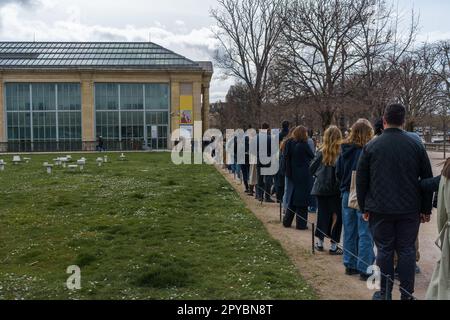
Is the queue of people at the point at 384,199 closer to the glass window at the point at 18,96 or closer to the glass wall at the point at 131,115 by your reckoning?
the glass wall at the point at 131,115

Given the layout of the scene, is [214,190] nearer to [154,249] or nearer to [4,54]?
[154,249]

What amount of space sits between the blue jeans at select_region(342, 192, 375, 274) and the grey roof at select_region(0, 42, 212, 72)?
5609 centimetres

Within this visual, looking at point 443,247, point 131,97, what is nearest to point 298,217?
point 443,247

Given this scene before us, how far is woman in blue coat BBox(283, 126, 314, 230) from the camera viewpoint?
33.3 ft

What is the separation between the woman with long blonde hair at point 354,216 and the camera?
691 centimetres

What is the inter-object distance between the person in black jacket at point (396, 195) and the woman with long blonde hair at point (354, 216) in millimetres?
1154

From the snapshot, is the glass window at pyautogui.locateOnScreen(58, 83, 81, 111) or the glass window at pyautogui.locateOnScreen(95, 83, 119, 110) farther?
the glass window at pyautogui.locateOnScreen(95, 83, 119, 110)

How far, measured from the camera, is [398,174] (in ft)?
18.0

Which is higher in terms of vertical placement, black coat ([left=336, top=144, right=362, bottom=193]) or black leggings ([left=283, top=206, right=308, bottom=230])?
black coat ([left=336, top=144, right=362, bottom=193])

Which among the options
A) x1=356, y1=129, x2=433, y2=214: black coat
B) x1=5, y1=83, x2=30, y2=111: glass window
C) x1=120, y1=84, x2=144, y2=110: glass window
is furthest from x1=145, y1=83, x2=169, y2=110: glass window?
x1=356, y1=129, x2=433, y2=214: black coat

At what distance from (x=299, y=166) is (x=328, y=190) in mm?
2097

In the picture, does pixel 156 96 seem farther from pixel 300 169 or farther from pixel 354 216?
pixel 354 216

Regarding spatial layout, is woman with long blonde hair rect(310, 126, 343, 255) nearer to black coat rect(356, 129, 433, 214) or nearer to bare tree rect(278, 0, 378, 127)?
black coat rect(356, 129, 433, 214)
